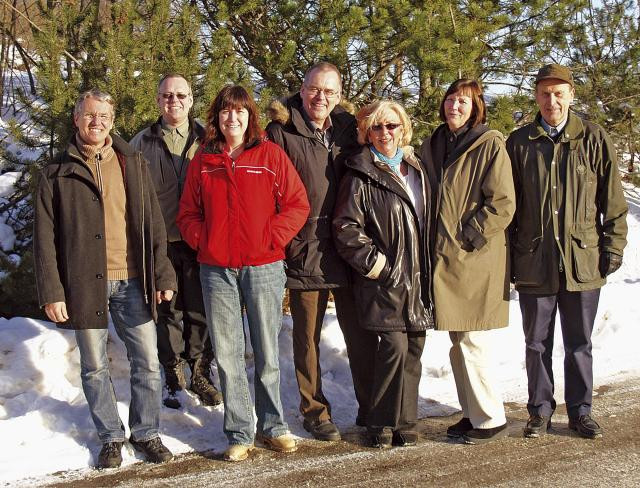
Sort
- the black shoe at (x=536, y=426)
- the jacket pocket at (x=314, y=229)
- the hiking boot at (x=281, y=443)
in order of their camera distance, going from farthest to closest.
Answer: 1. the black shoe at (x=536, y=426)
2. the jacket pocket at (x=314, y=229)
3. the hiking boot at (x=281, y=443)

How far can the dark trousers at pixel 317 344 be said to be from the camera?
446cm

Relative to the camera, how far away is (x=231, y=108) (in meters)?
4.06

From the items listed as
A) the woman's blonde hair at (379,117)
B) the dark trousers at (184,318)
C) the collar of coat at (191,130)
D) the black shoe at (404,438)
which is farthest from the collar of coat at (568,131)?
the dark trousers at (184,318)

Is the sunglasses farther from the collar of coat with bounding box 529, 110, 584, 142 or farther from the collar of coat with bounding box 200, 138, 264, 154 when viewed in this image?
the collar of coat with bounding box 529, 110, 584, 142

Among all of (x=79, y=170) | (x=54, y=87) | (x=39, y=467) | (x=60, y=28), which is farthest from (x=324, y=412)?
(x=60, y=28)

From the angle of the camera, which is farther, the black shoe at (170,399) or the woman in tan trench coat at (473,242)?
the black shoe at (170,399)

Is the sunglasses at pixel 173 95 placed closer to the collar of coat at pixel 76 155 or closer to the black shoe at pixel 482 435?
the collar of coat at pixel 76 155

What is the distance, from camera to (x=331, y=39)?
6.46 meters

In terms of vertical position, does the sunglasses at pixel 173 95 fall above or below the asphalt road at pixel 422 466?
Result: above

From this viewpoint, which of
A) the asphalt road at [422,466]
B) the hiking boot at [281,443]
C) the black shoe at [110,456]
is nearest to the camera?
the asphalt road at [422,466]

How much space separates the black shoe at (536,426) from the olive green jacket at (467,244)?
681 mm

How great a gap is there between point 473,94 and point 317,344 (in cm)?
183

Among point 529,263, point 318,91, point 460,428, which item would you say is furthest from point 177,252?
point 529,263

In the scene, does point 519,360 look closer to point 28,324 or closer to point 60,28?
point 28,324
